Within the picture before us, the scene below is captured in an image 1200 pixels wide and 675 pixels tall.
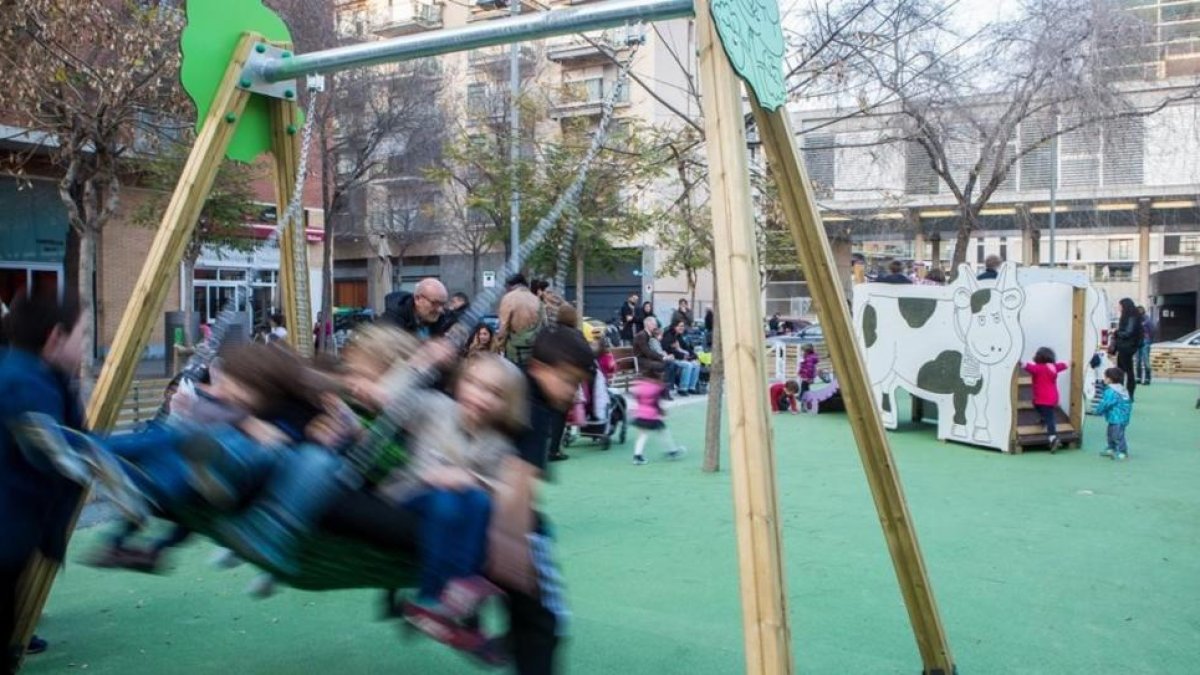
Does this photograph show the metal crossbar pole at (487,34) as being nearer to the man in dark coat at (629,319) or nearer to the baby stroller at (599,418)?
the baby stroller at (599,418)

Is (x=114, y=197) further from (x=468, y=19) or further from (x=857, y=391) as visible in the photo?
(x=468, y=19)

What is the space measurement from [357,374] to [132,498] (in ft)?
2.77

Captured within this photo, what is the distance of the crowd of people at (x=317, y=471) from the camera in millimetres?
2521

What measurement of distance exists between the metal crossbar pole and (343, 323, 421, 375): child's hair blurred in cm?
121

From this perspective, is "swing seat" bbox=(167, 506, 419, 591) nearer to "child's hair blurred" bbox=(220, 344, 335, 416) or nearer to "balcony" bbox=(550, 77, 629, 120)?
"child's hair blurred" bbox=(220, 344, 335, 416)

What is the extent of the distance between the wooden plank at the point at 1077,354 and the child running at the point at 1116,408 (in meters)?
0.65

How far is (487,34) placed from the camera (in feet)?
12.2

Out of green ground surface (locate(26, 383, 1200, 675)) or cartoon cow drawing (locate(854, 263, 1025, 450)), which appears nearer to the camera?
green ground surface (locate(26, 383, 1200, 675))

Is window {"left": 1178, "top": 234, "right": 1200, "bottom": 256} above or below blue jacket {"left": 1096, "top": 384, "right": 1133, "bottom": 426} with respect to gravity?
above

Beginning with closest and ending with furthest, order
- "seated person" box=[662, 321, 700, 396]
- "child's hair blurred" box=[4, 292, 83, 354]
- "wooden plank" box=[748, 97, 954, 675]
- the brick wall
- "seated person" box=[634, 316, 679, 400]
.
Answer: "child's hair blurred" box=[4, 292, 83, 354]
"wooden plank" box=[748, 97, 954, 675]
"seated person" box=[634, 316, 679, 400]
"seated person" box=[662, 321, 700, 396]
the brick wall

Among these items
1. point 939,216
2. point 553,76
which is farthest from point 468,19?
point 939,216

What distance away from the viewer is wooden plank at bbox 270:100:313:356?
4465mm

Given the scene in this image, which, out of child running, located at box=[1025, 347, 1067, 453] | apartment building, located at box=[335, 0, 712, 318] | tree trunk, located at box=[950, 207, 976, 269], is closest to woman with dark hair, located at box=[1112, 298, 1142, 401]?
tree trunk, located at box=[950, 207, 976, 269]

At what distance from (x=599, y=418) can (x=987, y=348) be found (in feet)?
13.5
